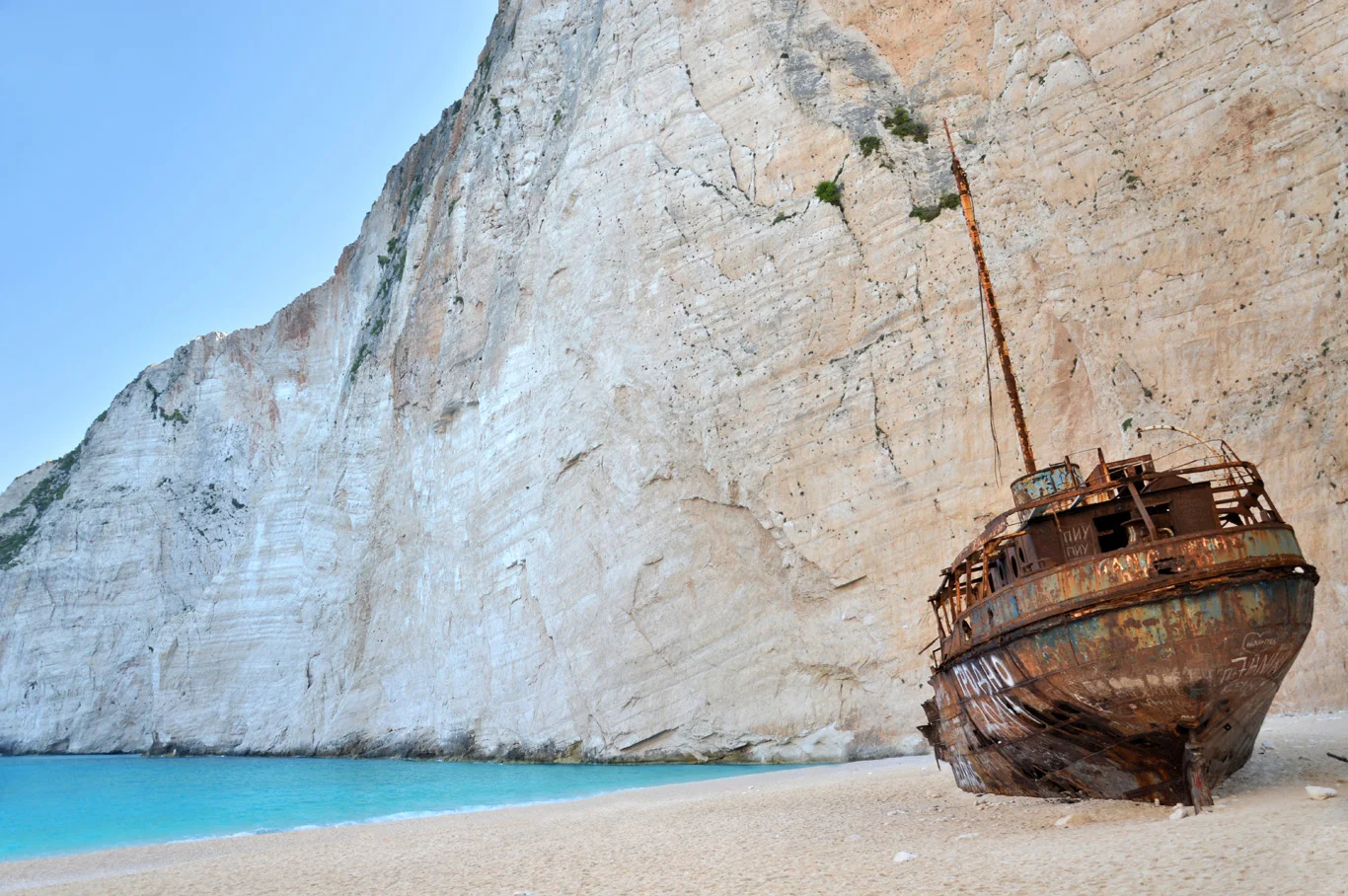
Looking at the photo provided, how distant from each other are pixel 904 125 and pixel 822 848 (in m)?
21.9

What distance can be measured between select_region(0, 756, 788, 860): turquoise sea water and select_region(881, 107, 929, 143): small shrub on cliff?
16955 millimetres

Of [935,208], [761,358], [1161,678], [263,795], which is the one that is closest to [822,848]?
[1161,678]

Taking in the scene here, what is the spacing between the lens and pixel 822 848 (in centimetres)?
894

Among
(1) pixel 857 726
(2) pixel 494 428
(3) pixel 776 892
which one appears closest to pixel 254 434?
(2) pixel 494 428

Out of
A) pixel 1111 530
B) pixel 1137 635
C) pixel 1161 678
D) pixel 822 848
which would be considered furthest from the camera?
pixel 1111 530

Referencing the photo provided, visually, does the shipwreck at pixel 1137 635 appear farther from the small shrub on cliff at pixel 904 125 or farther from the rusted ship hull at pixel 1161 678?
the small shrub on cliff at pixel 904 125

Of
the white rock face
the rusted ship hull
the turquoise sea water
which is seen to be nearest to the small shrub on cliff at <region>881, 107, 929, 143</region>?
the white rock face

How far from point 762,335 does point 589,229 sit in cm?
861

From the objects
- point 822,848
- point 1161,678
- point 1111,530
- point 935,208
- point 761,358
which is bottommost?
point 822,848

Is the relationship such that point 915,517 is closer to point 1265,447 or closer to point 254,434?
point 1265,447

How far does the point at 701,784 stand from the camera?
59.8ft

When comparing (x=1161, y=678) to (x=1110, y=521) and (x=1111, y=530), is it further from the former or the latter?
(x=1110, y=521)

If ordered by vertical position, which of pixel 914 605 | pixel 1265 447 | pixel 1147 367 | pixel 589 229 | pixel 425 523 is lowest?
pixel 914 605

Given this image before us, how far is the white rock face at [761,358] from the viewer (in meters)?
19.5
